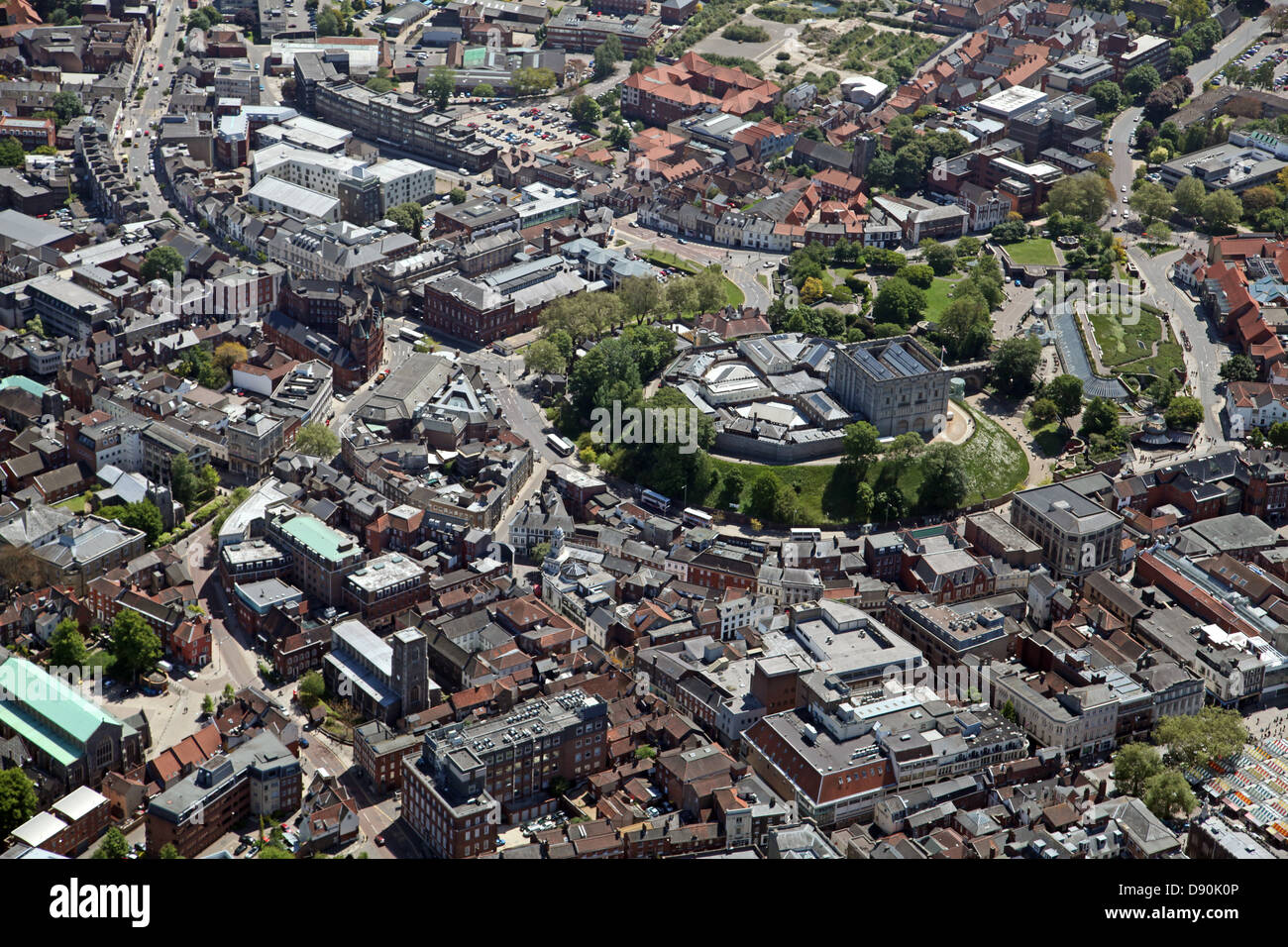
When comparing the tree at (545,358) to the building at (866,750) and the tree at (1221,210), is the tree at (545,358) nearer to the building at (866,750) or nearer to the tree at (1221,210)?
the building at (866,750)

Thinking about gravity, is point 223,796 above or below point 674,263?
below

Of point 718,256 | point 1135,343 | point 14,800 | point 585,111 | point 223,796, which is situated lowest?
point 14,800

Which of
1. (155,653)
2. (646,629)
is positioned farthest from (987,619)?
(155,653)

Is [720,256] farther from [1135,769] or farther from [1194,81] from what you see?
[1135,769]

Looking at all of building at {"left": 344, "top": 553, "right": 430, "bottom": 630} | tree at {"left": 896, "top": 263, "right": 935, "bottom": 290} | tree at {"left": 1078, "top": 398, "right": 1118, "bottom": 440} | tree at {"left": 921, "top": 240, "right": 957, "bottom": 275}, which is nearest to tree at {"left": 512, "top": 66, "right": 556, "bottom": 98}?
tree at {"left": 921, "top": 240, "right": 957, "bottom": 275}

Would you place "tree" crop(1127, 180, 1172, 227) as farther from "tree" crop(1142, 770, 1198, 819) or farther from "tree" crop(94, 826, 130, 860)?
"tree" crop(94, 826, 130, 860)

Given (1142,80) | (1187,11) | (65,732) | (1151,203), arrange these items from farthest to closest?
(1187,11)
(1142,80)
(1151,203)
(65,732)

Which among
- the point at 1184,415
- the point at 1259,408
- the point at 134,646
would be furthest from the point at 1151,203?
the point at 134,646

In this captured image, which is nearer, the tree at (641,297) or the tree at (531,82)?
the tree at (641,297)

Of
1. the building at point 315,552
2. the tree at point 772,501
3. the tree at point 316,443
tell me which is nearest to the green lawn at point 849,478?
the tree at point 772,501
